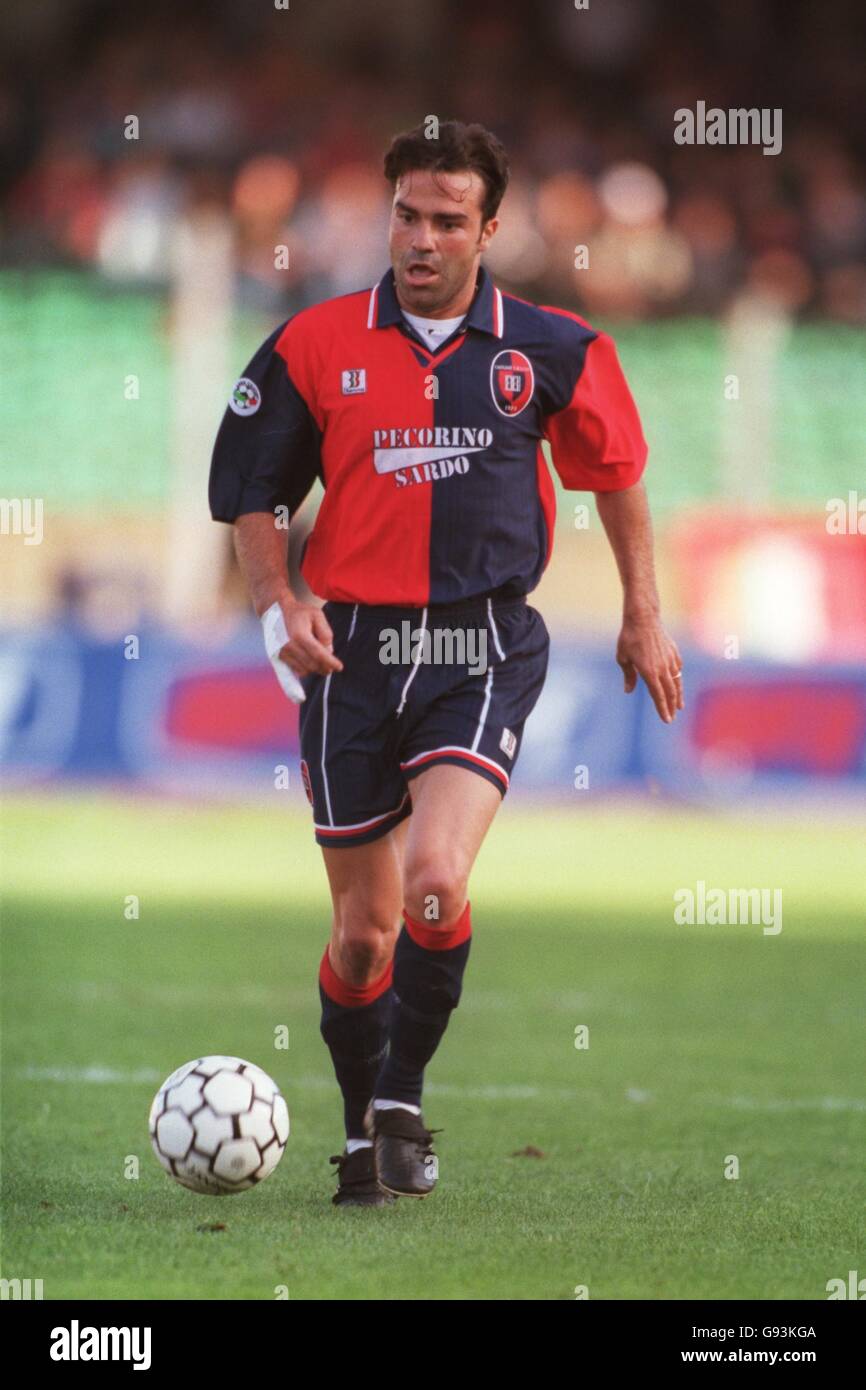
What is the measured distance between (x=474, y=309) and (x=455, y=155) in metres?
0.39

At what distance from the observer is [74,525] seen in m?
17.9

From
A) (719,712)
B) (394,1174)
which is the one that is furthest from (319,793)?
(719,712)

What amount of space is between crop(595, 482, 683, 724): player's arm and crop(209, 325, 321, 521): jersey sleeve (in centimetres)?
76

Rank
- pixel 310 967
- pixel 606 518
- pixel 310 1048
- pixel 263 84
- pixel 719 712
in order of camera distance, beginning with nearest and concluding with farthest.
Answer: pixel 606 518, pixel 310 1048, pixel 310 967, pixel 719 712, pixel 263 84

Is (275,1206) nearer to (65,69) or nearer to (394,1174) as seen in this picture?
(394,1174)

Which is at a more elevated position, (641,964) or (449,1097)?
(641,964)

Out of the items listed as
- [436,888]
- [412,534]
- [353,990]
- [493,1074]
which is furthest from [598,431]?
[493,1074]

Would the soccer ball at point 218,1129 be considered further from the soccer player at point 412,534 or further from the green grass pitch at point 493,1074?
the soccer player at point 412,534

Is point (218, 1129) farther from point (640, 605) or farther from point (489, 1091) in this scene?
point (489, 1091)

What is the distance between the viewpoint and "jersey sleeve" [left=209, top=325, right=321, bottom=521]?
5.04 metres

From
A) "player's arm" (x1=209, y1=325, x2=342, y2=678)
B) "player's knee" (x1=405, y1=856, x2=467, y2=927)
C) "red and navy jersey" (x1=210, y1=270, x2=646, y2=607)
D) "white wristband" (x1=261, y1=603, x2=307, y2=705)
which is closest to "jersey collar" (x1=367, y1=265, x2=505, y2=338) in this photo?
"red and navy jersey" (x1=210, y1=270, x2=646, y2=607)

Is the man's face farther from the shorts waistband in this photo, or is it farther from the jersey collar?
the shorts waistband

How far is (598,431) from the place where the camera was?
512 cm

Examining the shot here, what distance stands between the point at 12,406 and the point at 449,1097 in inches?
508
